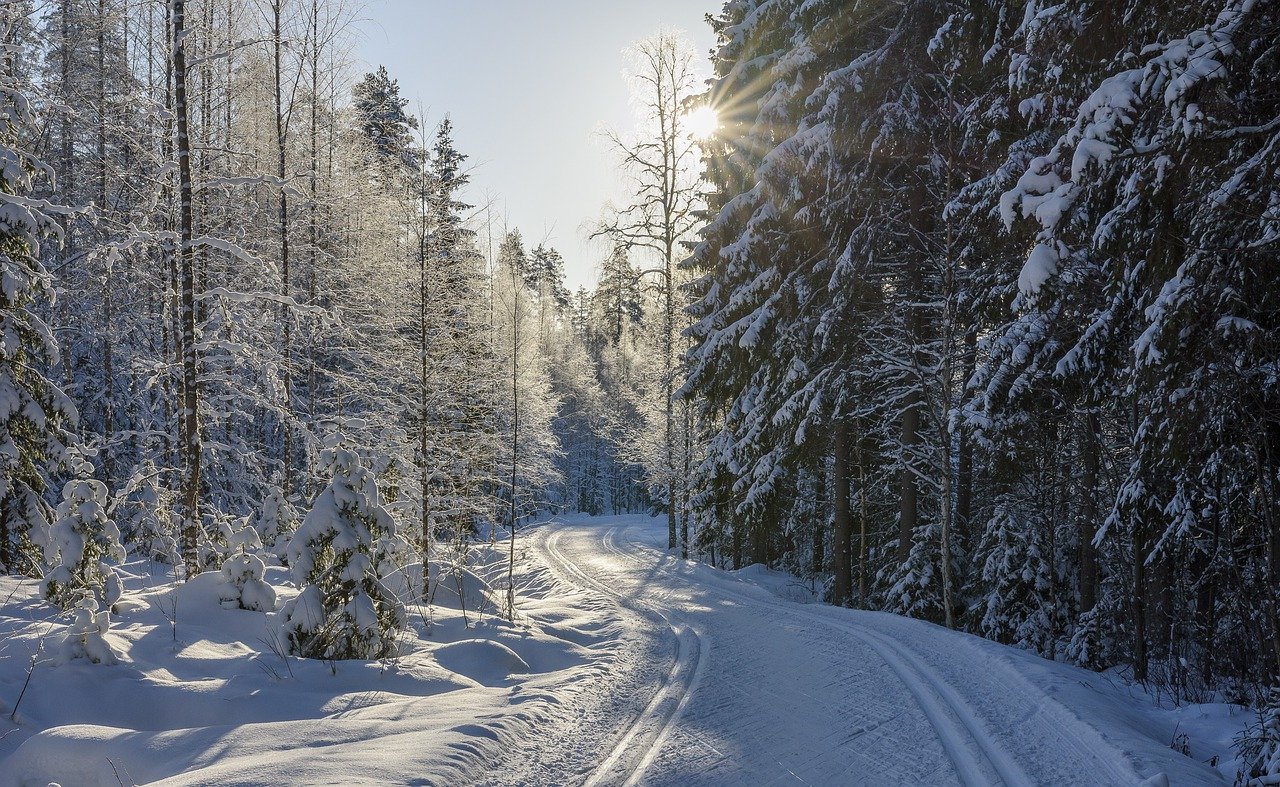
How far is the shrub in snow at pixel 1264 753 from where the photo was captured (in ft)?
16.7

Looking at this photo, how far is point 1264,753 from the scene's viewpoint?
5.38 m

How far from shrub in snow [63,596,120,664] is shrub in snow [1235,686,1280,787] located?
9.80m

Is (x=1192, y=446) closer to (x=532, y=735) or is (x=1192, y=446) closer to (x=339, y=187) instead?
(x=532, y=735)

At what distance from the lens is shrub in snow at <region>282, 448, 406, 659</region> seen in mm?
7812

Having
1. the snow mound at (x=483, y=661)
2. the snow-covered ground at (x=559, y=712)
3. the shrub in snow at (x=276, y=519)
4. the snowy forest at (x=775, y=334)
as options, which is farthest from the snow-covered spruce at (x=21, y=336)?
the snow mound at (x=483, y=661)

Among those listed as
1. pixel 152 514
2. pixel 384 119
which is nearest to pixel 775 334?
pixel 152 514

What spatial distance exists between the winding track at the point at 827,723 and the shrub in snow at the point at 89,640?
4702mm

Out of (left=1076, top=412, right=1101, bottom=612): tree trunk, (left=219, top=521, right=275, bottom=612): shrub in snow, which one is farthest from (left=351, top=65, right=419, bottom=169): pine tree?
(left=1076, top=412, right=1101, bottom=612): tree trunk

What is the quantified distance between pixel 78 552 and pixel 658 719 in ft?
21.8

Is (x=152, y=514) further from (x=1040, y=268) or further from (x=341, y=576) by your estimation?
(x=1040, y=268)

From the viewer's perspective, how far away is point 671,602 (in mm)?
15562

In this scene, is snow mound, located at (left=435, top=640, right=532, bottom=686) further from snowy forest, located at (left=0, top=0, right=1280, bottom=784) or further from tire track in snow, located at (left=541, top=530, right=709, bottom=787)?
tire track in snow, located at (left=541, top=530, right=709, bottom=787)

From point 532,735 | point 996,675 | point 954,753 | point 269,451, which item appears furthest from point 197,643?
point 269,451

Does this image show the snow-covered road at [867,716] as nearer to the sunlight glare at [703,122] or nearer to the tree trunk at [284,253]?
the tree trunk at [284,253]
